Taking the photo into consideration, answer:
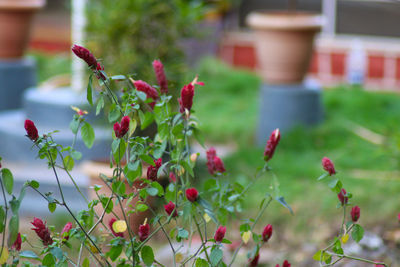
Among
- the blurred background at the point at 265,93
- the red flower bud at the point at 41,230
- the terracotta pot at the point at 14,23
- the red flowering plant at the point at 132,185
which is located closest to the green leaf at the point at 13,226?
the red flowering plant at the point at 132,185

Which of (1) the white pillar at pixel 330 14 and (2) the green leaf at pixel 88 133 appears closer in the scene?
(2) the green leaf at pixel 88 133

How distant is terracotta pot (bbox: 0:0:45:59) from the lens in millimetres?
6309

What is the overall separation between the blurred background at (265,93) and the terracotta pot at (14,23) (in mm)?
51

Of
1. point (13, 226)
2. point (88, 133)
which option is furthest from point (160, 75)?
point (13, 226)

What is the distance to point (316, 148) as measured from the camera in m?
5.46

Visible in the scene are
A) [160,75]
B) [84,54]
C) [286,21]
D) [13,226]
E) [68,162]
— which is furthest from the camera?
[286,21]

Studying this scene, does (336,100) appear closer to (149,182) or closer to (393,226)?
(393,226)

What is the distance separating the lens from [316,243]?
374 centimetres

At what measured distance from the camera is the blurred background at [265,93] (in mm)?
3939

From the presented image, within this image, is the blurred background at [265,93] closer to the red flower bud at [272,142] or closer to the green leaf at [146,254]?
the red flower bud at [272,142]

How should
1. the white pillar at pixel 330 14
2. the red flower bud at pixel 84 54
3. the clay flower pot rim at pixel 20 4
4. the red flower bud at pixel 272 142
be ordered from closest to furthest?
the red flower bud at pixel 84 54 < the red flower bud at pixel 272 142 < the clay flower pot rim at pixel 20 4 < the white pillar at pixel 330 14

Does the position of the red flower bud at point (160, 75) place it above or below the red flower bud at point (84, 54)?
below

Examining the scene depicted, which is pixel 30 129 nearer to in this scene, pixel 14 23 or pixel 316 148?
pixel 316 148

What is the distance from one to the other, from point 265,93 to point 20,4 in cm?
240
